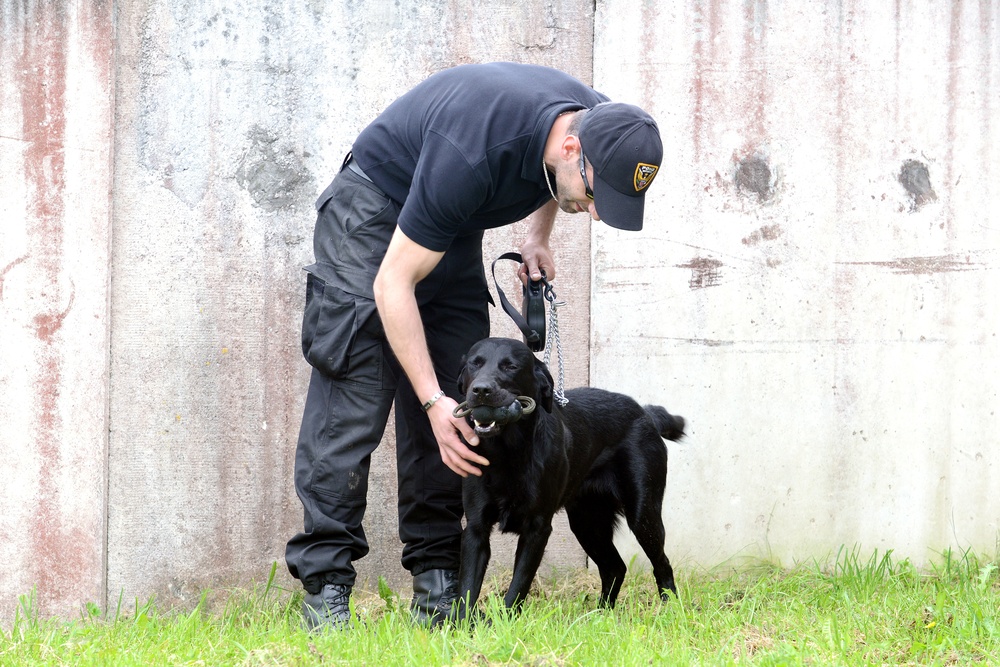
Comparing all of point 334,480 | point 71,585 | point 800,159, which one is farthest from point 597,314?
point 71,585

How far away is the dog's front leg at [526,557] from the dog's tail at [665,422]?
74 centimetres

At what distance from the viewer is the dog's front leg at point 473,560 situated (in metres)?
3.00

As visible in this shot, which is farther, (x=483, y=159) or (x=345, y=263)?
(x=345, y=263)

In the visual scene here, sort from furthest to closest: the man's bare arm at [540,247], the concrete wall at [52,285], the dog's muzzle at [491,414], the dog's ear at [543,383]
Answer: the concrete wall at [52,285], the man's bare arm at [540,247], the dog's ear at [543,383], the dog's muzzle at [491,414]

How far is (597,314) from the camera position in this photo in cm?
386

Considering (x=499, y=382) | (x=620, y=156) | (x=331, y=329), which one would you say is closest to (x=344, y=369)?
(x=331, y=329)

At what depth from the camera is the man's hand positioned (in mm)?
2760

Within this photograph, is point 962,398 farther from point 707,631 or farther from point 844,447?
point 707,631

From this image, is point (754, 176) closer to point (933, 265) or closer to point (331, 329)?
point (933, 265)

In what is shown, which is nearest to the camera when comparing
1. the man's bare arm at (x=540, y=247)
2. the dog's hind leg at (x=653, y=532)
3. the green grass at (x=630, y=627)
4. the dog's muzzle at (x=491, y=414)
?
the green grass at (x=630, y=627)

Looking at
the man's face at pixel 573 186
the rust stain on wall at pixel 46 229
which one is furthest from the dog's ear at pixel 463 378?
the rust stain on wall at pixel 46 229

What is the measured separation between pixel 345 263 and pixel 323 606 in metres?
1.08

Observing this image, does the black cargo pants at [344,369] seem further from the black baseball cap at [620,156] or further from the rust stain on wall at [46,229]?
the rust stain on wall at [46,229]

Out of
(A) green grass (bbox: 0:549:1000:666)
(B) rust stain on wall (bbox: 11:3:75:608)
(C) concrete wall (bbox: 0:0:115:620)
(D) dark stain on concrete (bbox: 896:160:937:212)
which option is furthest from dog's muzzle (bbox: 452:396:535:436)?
(D) dark stain on concrete (bbox: 896:160:937:212)
